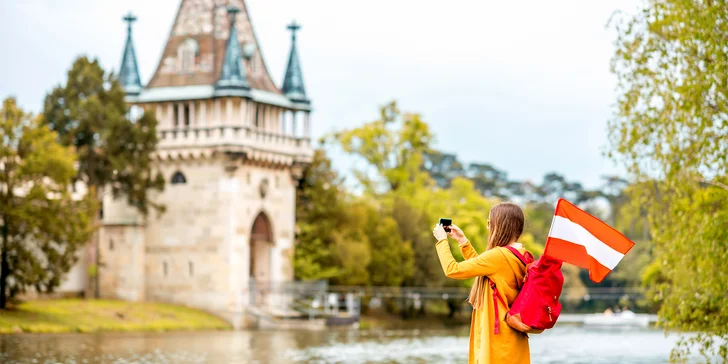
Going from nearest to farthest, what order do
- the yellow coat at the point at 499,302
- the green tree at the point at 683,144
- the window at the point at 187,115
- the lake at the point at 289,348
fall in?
1. the yellow coat at the point at 499,302
2. the green tree at the point at 683,144
3. the lake at the point at 289,348
4. the window at the point at 187,115

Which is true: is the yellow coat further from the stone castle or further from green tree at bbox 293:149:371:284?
green tree at bbox 293:149:371:284

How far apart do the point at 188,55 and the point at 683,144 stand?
130 ft

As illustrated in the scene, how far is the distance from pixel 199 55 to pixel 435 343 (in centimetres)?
2148

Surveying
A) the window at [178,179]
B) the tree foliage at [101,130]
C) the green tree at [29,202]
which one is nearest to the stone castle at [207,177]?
the window at [178,179]

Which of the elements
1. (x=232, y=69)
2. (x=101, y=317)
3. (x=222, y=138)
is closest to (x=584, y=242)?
(x=101, y=317)

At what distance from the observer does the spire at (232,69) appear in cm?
5494

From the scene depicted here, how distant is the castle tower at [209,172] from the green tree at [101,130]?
3605 millimetres

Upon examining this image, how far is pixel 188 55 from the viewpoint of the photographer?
189 feet

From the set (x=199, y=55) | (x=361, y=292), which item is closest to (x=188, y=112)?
(x=199, y=55)

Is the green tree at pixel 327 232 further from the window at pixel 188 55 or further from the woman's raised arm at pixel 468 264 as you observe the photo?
the woman's raised arm at pixel 468 264

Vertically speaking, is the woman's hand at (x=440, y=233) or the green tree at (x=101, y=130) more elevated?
the green tree at (x=101, y=130)

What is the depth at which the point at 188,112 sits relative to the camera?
5709 cm

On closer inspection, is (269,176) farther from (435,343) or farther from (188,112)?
(435,343)

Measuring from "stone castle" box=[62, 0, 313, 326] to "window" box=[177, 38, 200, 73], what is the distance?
6 centimetres
